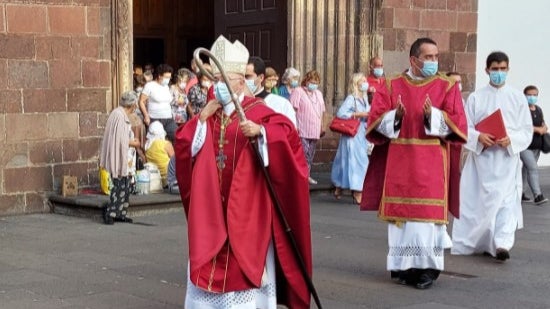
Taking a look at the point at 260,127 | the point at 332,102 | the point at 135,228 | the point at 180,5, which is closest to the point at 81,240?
the point at 135,228

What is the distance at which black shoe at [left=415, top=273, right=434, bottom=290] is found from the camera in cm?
759

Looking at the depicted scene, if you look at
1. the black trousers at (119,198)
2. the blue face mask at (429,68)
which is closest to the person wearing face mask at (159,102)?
the black trousers at (119,198)

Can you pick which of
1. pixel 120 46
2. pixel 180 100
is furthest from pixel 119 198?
pixel 180 100

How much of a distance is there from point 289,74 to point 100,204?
383cm

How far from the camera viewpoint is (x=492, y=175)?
29.8 feet

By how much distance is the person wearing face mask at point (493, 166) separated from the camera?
8.99 metres

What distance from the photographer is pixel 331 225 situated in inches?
433

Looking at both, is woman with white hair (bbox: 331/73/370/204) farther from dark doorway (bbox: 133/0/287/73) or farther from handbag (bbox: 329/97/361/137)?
dark doorway (bbox: 133/0/287/73)

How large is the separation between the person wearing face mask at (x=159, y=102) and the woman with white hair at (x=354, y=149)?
2.34m

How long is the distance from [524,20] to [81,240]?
11.3 metres

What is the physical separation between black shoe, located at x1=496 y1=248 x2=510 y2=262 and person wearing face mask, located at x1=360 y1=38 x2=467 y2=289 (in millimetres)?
1190

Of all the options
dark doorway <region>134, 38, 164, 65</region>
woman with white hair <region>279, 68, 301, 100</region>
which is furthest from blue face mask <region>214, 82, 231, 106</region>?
dark doorway <region>134, 38, 164, 65</region>

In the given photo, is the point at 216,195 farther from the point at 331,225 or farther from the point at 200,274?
the point at 331,225

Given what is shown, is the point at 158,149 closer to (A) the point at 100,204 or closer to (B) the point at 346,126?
(A) the point at 100,204
